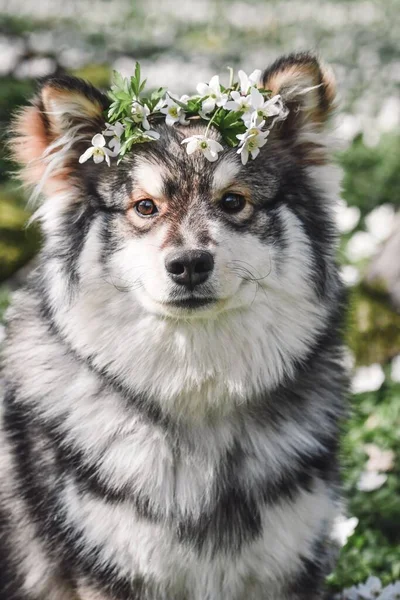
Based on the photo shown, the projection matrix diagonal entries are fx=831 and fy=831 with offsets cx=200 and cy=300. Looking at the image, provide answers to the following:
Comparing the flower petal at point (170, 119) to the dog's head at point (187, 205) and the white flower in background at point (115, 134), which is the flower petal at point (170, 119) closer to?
the dog's head at point (187, 205)

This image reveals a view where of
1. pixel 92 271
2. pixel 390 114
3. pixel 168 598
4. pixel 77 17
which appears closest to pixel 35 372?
pixel 92 271

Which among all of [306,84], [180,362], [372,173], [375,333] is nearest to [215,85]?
[306,84]

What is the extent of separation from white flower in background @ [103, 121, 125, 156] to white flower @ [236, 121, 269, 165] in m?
0.45

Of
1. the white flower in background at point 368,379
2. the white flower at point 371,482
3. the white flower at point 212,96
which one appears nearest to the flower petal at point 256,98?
the white flower at point 212,96

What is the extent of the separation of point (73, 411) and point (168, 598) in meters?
0.84

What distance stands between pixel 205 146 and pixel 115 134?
1.20 feet

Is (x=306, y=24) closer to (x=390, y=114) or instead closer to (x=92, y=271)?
(x=390, y=114)

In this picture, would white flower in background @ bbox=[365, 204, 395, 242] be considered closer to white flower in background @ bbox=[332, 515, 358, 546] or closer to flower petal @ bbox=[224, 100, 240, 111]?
white flower in background @ bbox=[332, 515, 358, 546]

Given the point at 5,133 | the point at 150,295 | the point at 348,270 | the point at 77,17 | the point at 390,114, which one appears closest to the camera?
the point at 150,295

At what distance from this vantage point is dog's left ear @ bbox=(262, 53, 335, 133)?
3.21 m

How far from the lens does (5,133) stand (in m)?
3.51

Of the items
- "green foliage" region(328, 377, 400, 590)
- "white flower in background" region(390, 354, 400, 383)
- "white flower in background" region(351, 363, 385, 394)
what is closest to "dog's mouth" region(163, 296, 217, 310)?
"green foliage" region(328, 377, 400, 590)

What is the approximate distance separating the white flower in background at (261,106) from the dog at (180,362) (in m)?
0.10

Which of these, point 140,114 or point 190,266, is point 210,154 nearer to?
point 140,114
